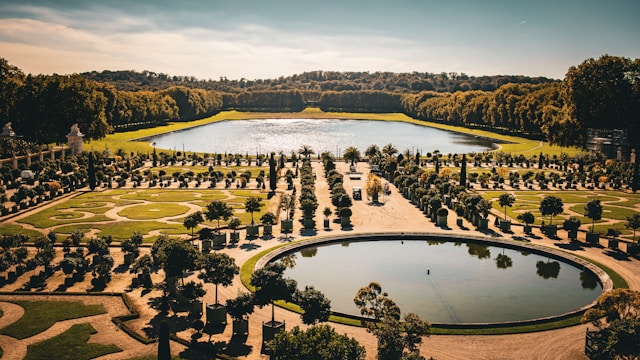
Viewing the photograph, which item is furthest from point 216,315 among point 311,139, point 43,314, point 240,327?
point 311,139

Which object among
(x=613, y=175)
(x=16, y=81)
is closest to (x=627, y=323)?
(x=613, y=175)

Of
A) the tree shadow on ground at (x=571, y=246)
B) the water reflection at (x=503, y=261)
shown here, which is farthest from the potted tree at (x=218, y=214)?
the tree shadow on ground at (x=571, y=246)

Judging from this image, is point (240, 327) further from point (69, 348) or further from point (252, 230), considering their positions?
point (252, 230)

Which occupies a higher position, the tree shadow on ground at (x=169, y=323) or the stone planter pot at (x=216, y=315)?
the stone planter pot at (x=216, y=315)

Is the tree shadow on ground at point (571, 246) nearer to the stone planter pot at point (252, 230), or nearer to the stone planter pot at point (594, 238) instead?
the stone planter pot at point (594, 238)

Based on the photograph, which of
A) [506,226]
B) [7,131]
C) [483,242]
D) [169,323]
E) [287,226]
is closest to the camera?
[169,323]

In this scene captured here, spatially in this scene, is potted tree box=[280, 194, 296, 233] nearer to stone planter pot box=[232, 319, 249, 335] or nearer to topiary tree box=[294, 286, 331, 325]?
stone planter pot box=[232, 319, 249, 335]

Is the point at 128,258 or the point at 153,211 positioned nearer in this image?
the point at 128,258

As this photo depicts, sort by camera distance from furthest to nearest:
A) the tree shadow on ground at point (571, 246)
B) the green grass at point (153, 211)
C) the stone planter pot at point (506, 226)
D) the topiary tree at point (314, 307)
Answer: the green grass at point (153, 211) < the stone planter pot at point (506, 226) < the tree shadow on ground at point (571, 246) < the topiary tree at point (314, 307)

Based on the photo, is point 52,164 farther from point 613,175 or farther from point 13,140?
point 613,175
